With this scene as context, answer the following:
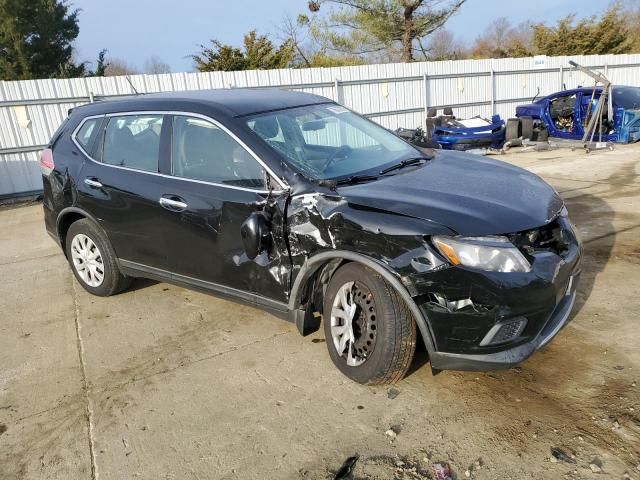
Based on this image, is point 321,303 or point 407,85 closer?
point 321,303

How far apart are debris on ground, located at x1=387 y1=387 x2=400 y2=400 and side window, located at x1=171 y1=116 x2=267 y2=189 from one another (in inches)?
58.0

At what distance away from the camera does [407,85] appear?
15.4m

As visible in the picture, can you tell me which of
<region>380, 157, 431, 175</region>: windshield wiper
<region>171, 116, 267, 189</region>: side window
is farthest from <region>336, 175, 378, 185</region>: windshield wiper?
<region>171, 116, 267, 189</region>: side window

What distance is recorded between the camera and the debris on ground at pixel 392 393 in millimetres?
3066

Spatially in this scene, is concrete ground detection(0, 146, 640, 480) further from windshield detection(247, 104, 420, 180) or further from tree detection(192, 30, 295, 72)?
tree detection(192, 30, 295, 72)

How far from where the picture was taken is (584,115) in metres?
12.8

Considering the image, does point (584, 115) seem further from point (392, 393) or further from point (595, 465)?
point (595, 465)

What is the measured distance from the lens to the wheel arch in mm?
2771

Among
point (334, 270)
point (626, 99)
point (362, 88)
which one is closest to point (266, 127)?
point (334, 270)

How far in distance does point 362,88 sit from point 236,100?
11167 millimetres

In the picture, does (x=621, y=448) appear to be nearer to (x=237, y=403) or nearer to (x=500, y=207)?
(x=500, y=207)

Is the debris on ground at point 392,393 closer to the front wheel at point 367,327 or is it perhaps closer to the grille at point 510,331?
the front wheel at point 367,327

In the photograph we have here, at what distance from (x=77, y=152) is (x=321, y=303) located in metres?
2.79

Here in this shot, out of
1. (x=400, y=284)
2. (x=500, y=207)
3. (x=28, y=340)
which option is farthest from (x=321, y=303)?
(x=28, y=340)
